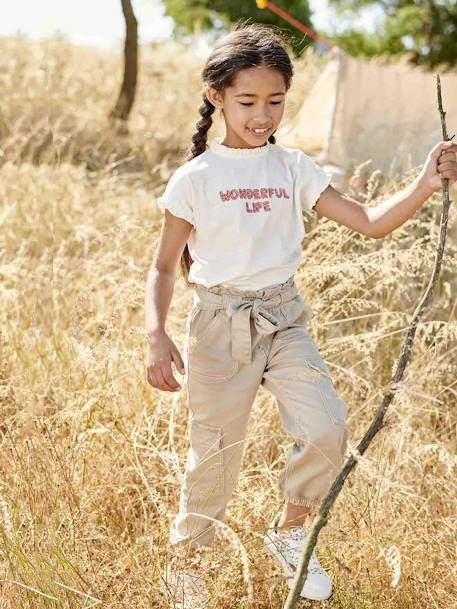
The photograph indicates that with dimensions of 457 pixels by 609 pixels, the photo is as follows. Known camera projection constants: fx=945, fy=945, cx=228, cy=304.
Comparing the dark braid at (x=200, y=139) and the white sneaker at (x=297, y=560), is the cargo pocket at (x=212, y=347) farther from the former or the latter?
the white sneaker at (x=297, y=560)

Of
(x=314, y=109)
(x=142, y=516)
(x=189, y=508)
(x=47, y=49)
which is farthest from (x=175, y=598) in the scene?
(x=47, y=49)

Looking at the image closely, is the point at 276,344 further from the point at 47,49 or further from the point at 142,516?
the point at 47,49

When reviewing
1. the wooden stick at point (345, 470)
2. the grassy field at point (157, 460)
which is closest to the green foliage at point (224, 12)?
the grassy field at point (157, 460)

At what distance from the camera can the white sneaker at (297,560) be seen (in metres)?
2.21

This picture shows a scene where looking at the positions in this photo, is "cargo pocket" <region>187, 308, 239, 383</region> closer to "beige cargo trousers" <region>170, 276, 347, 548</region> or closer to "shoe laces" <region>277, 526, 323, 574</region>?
"beige cargo trousers" <region>170, 276, 347, 548</region>

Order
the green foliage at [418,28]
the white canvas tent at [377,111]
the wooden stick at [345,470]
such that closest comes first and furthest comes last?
the wooden stick at [345,470], the white canvas tent at [377,111], the green foliage at [418,28]

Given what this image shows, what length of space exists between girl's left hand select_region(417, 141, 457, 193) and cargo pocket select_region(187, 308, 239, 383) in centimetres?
57

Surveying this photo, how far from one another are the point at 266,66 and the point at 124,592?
1285mm

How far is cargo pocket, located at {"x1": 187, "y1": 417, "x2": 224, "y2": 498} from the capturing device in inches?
92.2

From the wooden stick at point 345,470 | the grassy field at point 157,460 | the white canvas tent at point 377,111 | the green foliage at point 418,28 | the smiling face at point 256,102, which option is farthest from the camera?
the green foliage at point 418,28

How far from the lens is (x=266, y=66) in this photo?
2299 mm

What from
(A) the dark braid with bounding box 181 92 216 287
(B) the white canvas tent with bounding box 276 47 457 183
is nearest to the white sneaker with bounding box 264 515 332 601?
(A) the dark braid with bounding box 181 92 216 287

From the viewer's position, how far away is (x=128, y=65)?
8.55 meters

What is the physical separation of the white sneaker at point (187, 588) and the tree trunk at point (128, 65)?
22.0 feet
